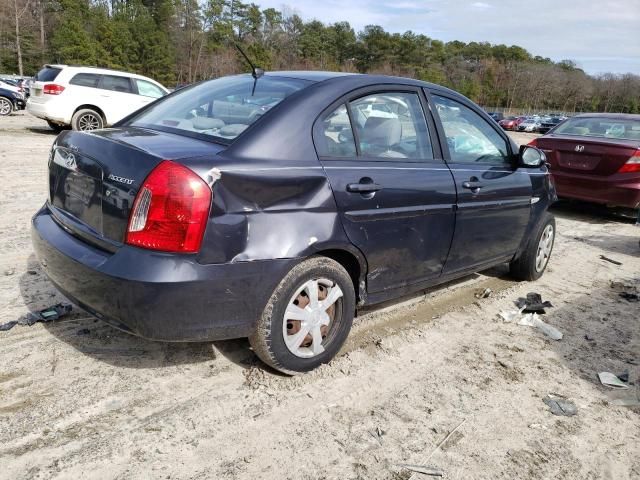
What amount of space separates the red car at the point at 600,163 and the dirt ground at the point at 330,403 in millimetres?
4013

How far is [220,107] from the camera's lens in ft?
10.5

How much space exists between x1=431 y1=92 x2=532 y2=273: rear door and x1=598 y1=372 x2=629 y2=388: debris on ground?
3.81 ft

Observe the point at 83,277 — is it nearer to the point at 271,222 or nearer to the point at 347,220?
the point at 271,222

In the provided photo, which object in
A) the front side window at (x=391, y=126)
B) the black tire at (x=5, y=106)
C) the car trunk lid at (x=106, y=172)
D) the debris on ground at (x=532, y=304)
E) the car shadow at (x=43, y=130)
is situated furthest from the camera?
the black tire at (x=5, y=106)

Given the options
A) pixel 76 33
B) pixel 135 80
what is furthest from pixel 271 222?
pixel 76 33

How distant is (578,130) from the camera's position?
850 centimetres

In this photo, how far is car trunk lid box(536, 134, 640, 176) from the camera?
24.0ft

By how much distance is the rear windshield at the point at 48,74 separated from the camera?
12.5 metres

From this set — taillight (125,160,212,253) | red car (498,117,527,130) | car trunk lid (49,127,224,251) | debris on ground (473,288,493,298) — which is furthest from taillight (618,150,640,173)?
red car (498,117,527,130)

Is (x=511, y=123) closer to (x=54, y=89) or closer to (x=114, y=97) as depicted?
(x=114, y=97)

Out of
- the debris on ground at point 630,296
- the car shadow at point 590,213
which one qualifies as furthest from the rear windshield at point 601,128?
the debris on ground at point 630,296

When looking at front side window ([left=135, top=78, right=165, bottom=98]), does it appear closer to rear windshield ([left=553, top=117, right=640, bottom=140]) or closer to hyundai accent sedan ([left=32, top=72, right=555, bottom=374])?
rear windshield ([left=553, top=117, right=640, bottom=140])

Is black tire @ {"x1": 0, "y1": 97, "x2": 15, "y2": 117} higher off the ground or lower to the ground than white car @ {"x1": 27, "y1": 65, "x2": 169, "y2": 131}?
lower

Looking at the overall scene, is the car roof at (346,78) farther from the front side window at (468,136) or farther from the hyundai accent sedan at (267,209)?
the front side window at (468,136)
